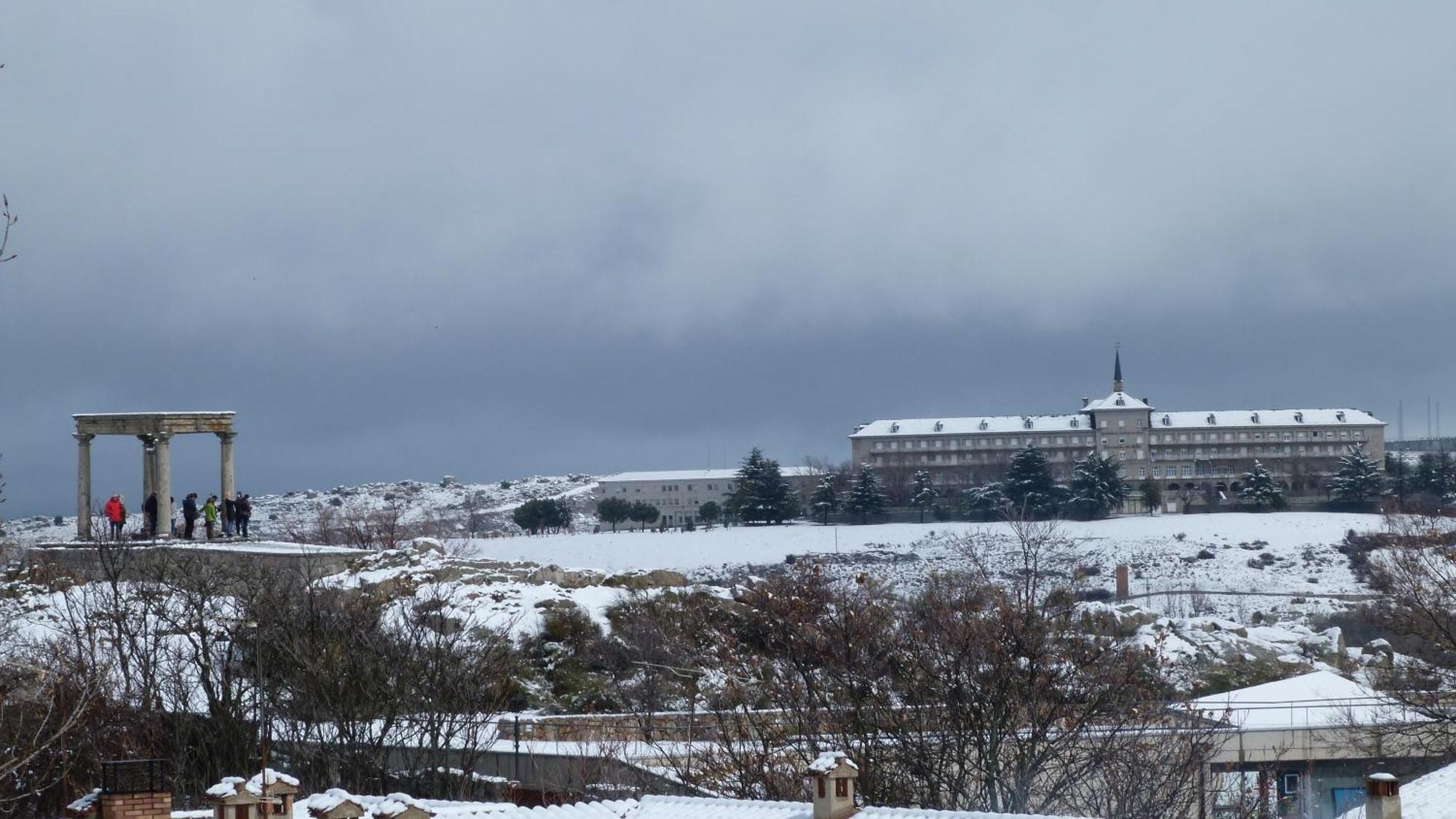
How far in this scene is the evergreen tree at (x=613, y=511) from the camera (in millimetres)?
119812

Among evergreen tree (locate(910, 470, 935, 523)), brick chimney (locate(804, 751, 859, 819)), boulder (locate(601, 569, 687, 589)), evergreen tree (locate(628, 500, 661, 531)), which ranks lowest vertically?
brick chimney (locate(804, 751, 859, 819))

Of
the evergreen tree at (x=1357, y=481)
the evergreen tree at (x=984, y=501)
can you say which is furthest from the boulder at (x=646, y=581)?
the evergreen tree at (x=1357, y=481)

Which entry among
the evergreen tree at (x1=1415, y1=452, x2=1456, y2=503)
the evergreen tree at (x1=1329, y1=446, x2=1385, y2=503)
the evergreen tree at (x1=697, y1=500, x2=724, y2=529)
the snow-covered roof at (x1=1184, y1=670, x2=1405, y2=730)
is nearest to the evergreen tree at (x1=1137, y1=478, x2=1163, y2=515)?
the evergreen tree at (x1=1329, y1=446, x2=1385, y2=503)

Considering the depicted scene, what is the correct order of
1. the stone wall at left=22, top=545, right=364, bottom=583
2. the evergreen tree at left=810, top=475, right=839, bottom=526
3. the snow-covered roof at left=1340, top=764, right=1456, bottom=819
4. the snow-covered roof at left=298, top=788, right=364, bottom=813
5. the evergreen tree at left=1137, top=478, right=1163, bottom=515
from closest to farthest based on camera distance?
the snow-covered roof at left=298, top=788, right=364, bottom=813
the snow-covered roof at left=1340, top=764, right=1456, bottom=819
the stone wall at left=22, top=545, right=364, bottom=583
the evergreen tree at left=810, top=475, right=839, bottom=526
the evergreen tree at left=1137, top=478, right=1163, bottom=515

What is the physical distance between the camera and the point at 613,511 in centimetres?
12025

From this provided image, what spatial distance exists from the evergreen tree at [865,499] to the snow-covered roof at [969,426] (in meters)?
36.2

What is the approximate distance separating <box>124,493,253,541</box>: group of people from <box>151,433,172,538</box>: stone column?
0.49ft

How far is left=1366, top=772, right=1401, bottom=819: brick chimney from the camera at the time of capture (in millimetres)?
16391

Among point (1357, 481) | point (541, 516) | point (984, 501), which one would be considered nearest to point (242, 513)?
point (541, 516)

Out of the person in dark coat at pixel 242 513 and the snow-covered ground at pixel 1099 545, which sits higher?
the person in dark coat at pixel 242 513

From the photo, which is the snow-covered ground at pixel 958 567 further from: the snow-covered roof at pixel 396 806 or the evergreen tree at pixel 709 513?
the evergreen tree at pixel 709 513

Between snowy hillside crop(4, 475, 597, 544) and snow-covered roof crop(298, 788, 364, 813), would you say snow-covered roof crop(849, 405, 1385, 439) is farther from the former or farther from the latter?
snow-covered roof crop(298, 788, 364, 813)

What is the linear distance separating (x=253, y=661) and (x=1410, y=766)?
22.2 meters

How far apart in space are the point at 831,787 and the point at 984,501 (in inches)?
3860
